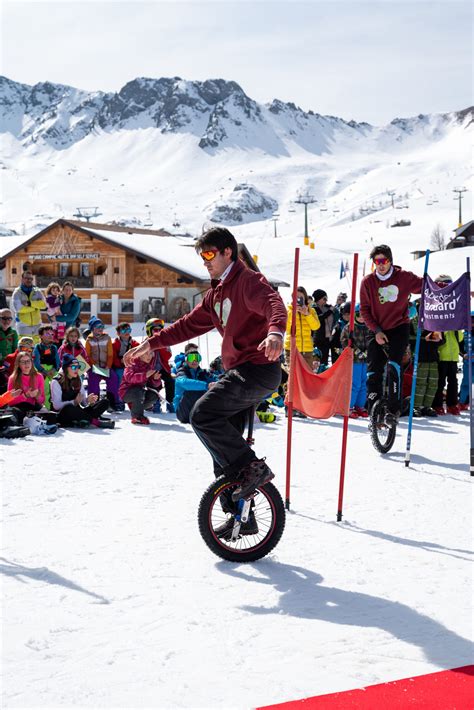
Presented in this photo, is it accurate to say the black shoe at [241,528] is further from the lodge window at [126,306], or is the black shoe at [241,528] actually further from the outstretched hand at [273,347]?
the lodge window at [126,306]

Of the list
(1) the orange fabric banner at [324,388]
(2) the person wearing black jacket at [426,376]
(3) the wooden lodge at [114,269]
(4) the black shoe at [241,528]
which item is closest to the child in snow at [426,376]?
(2) the person wearing black jacket at [426,376]

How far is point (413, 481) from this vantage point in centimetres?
721

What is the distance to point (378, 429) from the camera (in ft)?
27.9

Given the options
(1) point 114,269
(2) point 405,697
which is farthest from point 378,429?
(1) point 114,269

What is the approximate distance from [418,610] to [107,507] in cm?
277

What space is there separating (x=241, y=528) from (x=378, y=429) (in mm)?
3879

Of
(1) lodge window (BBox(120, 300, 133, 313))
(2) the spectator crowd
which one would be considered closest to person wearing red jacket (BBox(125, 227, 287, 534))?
(2) the spectator crowd

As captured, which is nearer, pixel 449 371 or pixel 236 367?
pixel 236 367

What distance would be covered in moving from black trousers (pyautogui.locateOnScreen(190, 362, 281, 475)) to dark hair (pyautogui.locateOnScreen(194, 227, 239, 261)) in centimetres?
73

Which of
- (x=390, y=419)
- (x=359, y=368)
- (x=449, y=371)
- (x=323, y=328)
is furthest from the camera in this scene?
(x=323, y=328)

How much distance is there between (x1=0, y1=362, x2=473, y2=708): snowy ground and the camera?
3.27 m

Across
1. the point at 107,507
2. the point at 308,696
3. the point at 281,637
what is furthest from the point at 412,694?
the point at 107,507

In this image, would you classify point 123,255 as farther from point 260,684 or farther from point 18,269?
point 260,684

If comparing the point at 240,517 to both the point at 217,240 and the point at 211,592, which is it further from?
the point at 217,240
